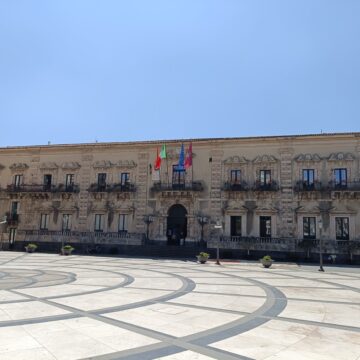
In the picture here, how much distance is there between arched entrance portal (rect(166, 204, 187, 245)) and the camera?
35.4 metres

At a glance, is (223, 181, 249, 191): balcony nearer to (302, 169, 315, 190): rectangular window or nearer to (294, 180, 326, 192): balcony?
(294, 180, 326, 192): balcony

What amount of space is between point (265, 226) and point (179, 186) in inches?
336

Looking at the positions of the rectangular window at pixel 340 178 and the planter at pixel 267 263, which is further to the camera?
the rectangular window at pixel 340 178

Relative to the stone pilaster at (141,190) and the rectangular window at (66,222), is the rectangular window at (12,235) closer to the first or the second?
the rectangular window at (66,222)

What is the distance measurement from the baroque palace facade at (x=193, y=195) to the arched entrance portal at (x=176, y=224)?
94mm

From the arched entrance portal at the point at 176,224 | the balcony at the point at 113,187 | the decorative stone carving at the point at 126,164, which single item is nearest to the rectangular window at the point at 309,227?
the arched entrance portal at the point at 176,224

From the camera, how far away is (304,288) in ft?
49.2

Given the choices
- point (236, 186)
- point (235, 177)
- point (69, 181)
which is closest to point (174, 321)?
point (236, 186)

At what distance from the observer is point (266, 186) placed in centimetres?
3316

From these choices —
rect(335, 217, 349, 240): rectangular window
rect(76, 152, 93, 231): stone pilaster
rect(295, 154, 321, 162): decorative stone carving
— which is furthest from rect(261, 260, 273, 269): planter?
rect(76, 152, 93, 231): stone pilaster

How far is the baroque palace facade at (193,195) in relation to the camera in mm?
31656

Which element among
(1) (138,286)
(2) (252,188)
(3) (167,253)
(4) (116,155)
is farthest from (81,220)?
(1) (138,286)

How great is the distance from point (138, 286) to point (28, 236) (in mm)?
27633

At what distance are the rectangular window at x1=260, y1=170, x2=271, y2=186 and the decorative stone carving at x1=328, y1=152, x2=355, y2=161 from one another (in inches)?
206
